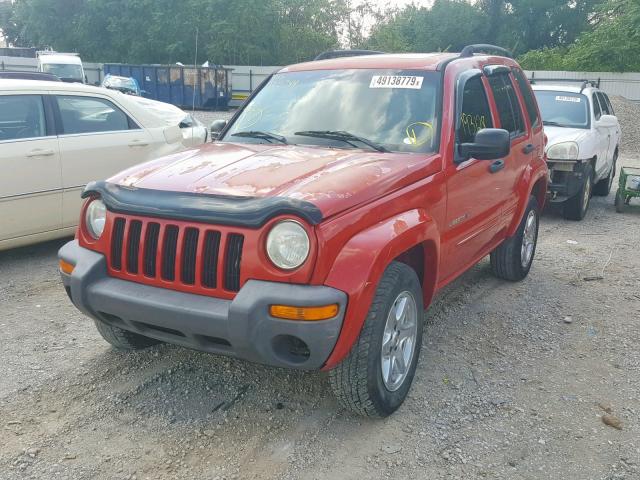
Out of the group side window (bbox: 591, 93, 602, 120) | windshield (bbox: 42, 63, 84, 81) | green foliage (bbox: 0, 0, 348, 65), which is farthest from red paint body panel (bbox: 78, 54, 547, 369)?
green foliage (bbox: 0, 0, 348, 65)

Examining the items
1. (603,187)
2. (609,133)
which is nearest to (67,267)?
(609,133)

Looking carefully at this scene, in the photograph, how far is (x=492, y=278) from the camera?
5.93 m

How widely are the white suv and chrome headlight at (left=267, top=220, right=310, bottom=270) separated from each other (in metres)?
6.39

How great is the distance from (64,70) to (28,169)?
2369 centimetres

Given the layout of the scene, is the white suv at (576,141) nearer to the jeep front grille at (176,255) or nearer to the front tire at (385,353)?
the front tire at (385,353)

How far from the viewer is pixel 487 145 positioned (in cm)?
384

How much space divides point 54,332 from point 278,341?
2328 mm

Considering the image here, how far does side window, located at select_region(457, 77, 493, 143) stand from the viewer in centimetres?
418

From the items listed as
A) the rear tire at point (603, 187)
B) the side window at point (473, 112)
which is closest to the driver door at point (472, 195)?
the side window at point (473, 112)

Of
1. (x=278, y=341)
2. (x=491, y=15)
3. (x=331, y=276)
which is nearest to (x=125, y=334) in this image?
(x=278, y=341)

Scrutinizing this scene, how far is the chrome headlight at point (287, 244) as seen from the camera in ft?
9.28

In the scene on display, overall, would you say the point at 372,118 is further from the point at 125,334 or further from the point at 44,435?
the point at 44,435

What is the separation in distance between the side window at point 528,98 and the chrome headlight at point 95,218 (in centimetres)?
378

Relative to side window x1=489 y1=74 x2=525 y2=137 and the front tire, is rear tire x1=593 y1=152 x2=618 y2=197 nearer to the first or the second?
side window x1=489 y1=74 x2=525 y2=137
